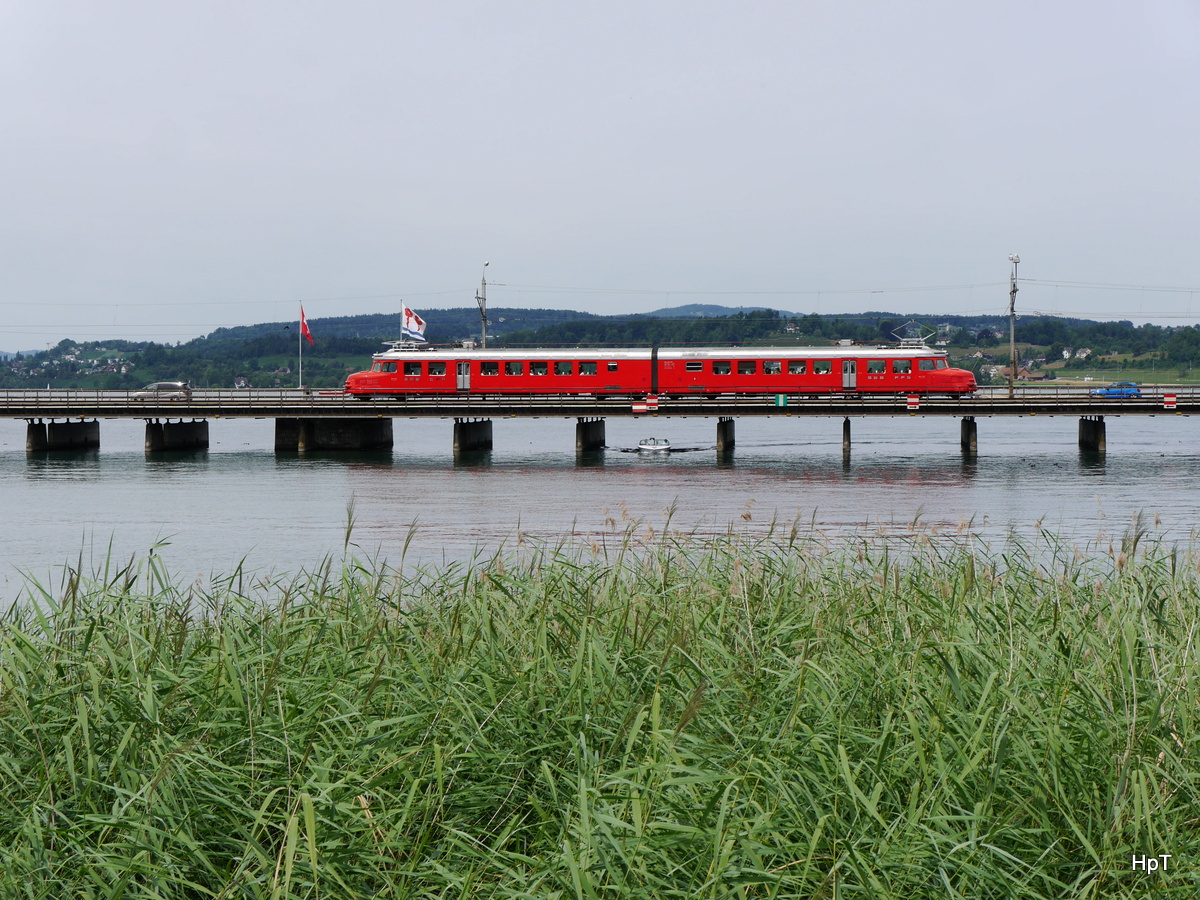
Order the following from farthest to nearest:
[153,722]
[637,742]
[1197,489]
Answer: [1197,489] → [637,742] → [153,722]

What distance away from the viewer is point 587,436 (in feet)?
213

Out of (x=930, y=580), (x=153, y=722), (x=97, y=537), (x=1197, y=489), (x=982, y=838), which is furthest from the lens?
(x=1197, y=489)

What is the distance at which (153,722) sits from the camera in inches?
214

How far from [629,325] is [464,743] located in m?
191

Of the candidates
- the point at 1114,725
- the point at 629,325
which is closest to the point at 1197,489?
the point at 1114,725

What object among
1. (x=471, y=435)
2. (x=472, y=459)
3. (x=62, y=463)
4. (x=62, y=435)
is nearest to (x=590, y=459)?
(x=472, y=459)

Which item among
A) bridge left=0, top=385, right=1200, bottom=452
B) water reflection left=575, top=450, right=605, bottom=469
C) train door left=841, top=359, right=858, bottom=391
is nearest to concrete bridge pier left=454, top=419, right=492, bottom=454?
bridge left=0, top=385, right=1200, bottom=452

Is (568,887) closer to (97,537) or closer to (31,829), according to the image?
(31,829)

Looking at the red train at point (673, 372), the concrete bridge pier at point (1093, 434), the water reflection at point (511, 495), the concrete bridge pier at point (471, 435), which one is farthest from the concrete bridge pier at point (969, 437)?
the concrete bridge pier at point (471, 435)

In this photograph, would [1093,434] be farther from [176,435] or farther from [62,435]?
[62,435]

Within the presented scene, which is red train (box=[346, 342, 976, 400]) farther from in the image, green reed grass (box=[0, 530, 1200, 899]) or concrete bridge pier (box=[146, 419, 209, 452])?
green reed grass (box=[0, 530, 1200, 899])

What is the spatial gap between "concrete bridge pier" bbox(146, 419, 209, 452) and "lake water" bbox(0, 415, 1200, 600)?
155 centimetres

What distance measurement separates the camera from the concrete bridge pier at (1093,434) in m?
61.0

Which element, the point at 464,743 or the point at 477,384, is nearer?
the point at 464,743
